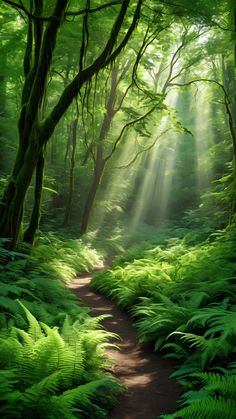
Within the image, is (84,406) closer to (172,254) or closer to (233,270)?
(233,270)

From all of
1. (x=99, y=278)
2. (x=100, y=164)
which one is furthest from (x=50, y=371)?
(x=100, y=164)

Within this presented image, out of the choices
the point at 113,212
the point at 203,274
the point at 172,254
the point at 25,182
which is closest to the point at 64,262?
the point at 172,254

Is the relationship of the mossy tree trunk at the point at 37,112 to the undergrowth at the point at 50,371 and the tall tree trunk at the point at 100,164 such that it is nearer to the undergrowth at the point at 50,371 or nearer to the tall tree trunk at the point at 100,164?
the undergrowth at the point at 50,371

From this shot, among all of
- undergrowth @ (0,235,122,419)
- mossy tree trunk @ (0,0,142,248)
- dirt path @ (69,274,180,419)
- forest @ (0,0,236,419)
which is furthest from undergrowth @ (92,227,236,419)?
mossy tree trunk @ (0,0,142,248)

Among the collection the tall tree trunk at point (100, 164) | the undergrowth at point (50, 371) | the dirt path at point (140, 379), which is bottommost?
the dirt path at point (140, 379)

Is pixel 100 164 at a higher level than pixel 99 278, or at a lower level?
higher

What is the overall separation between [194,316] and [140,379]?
43.8 inches

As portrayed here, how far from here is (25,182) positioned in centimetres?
841

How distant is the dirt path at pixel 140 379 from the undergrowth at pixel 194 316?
18 centimetres

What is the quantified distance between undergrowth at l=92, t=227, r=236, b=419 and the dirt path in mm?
183

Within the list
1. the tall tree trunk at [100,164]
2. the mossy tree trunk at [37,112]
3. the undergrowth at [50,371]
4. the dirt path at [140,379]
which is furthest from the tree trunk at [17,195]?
the tall tree trunk at [100,164]

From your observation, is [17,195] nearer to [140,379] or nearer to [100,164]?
[140,379]

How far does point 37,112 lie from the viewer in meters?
8.48

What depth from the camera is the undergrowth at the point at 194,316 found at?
10.0 ft
